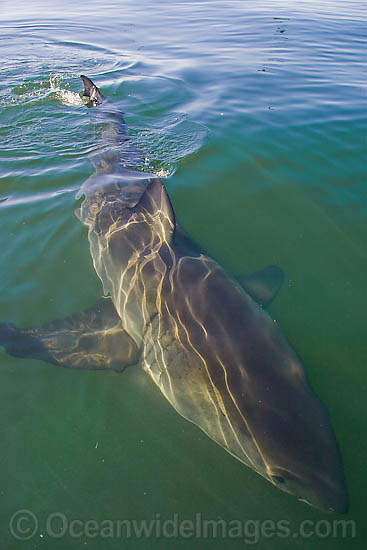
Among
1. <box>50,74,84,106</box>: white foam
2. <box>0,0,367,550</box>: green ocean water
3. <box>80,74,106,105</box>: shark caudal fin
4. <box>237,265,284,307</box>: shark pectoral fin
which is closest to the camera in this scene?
<box>0,0,367,550</box>: green ocean water

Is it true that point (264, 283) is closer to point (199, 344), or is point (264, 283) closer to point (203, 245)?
point (203, 245)

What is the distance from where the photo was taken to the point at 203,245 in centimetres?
572

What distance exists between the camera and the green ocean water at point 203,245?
131 inches

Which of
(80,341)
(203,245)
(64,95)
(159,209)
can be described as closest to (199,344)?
(80,341)

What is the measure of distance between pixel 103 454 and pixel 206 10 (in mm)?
28178

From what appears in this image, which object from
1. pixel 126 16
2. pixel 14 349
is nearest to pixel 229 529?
pixel 14 349

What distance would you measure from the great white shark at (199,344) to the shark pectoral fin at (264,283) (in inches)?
0.6

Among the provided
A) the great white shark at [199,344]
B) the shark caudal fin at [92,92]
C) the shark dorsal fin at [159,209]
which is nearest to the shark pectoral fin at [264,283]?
the great white shark at [199,344]

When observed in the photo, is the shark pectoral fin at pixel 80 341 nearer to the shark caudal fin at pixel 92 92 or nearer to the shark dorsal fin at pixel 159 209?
the shark dorsal fin at pixel 159 209

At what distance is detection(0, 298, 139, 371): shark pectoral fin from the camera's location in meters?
4.43

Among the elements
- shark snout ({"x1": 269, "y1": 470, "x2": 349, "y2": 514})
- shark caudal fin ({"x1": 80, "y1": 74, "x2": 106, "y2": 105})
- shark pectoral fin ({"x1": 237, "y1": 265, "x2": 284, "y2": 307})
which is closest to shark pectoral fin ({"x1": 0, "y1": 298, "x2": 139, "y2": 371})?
shark pectoral fin ({"x1": 237, "y1": 265, "x2": 284, "y2": 307})

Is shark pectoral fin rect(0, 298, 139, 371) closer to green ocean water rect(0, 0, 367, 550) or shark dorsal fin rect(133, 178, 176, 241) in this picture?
green ocean water rect(0, 0, 367, 550)

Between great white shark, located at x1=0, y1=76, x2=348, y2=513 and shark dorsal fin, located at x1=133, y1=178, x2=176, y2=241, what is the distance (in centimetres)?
2

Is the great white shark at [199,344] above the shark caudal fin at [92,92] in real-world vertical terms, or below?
below
